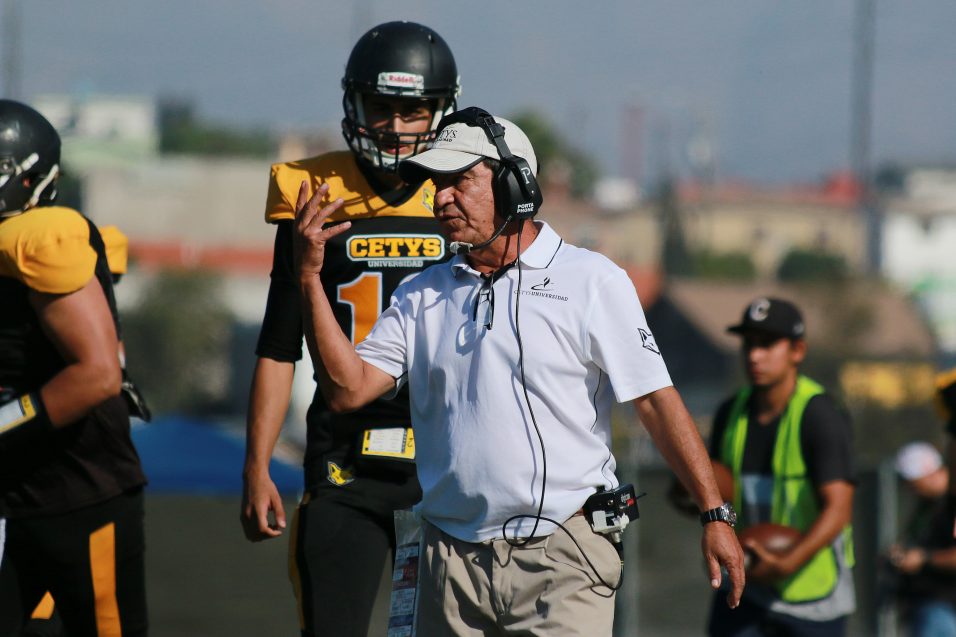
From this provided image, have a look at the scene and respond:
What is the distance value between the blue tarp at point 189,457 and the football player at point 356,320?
504 centimetres

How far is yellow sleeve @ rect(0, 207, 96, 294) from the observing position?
4.39 meters

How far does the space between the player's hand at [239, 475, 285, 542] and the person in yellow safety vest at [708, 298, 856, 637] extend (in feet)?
8.55

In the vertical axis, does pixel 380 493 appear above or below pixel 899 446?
above

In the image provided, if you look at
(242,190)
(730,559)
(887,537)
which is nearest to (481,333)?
(730,559)

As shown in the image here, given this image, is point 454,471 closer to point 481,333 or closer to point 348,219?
point 481,333

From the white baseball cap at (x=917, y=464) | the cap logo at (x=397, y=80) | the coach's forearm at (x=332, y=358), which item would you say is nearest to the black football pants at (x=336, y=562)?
the coach's forearm at (x=332, y=358)

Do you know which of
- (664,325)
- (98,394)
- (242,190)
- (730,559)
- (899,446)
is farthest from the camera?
(242,190)

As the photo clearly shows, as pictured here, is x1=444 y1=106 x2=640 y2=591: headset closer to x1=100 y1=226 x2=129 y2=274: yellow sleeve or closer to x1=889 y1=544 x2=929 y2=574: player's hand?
x1=100 y1=226 x2=129 y2=274: yellow sleeve

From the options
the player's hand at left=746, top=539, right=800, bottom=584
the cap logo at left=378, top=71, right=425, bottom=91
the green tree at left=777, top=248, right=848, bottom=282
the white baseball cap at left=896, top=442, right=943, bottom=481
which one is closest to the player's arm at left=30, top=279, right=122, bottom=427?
the cap logo at left=378, top=71, right=425, bottom=91

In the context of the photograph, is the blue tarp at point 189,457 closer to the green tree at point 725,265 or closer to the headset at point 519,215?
the headset at point 519,215

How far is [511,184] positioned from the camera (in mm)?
3904

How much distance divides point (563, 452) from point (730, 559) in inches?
20.6

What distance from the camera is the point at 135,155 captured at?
59.2 m

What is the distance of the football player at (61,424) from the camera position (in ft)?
14.6
